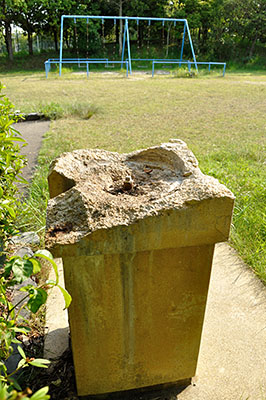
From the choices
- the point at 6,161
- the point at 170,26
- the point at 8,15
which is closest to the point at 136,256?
the point at 6,161

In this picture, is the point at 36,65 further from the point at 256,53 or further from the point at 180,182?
the point at 180,182

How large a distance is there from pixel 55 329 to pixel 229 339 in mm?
1059

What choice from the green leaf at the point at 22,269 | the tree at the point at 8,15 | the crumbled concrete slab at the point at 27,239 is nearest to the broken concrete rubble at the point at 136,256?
the green leaf at the point at 22,269

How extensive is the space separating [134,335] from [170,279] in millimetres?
332

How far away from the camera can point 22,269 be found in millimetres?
927

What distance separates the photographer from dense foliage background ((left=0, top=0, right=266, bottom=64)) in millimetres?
21688

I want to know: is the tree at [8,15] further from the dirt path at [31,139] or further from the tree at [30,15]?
the dirt path at [31,139]

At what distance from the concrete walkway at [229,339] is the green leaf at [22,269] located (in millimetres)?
1194

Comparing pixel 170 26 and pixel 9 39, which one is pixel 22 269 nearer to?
pixel 9 39

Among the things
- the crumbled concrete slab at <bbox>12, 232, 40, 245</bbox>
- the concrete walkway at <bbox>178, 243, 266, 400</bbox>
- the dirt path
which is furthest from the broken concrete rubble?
the dirt path

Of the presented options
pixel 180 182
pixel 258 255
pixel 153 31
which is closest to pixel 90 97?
pixel 258 255

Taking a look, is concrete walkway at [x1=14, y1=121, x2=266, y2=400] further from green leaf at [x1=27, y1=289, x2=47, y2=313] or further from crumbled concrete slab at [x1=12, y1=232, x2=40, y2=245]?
green leaf at [x1=27, y1=289, x2=47, y2=313]

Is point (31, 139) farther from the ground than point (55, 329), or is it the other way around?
point (55, 329)

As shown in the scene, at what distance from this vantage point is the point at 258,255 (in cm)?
274
